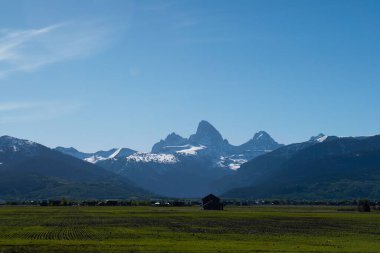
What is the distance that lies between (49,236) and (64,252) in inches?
884

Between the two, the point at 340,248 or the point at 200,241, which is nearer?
the point at 340,248

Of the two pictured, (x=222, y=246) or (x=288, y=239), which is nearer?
(x=222, y=246)

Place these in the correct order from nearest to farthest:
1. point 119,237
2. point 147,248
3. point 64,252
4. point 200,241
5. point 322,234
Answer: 1. point 64,252
2. point 147,248
3. point 200,241
4. point 119,237
5. point 322,234

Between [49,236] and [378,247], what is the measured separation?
42617mm

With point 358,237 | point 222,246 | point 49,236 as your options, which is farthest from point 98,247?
point 358,237

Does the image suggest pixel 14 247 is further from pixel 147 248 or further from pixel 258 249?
pixel 258 249

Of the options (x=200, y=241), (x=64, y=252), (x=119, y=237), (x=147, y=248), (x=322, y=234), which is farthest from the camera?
(x=322, y=234)

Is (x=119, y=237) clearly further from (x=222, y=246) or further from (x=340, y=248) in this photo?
(x=340, y=248)

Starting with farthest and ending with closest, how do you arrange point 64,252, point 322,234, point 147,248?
1. point 322,234
2. point 147,248
3. point 64,252

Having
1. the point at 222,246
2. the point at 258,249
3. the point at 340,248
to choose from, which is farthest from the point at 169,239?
the point at 340,248

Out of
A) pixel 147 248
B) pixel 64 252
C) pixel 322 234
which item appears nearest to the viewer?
pixel 64 252

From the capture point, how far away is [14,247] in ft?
196

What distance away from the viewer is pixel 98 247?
5981 cm

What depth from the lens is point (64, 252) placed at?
55.5 meters
